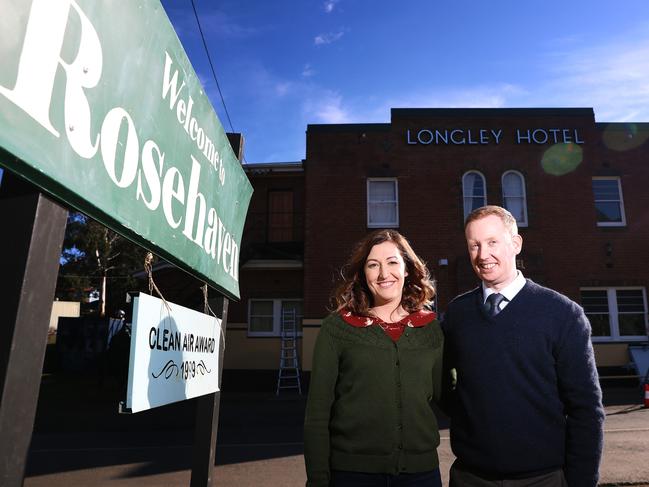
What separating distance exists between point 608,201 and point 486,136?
4.82m

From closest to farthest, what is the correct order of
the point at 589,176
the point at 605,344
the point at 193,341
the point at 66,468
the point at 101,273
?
the point at 193,341
the point at 66,468
the point at 605,344
the point at 589,176
the point at 101,273

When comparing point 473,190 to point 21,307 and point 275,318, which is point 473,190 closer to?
point 275,318

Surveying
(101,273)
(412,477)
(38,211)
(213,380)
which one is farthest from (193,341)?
(101,273)

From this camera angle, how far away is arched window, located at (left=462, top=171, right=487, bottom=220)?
622 inches

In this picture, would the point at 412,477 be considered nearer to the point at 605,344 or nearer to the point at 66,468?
the point at 66,468

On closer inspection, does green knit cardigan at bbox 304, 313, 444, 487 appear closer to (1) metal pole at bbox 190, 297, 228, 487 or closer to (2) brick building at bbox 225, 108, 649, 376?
(1) metal pole at bbox 190, 297, 228, 487

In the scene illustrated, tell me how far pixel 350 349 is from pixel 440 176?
1454 centimetres

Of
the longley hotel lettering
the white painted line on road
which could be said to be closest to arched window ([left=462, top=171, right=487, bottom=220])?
the longley hotel lettering

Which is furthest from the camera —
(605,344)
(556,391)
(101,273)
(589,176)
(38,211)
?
(101,273)

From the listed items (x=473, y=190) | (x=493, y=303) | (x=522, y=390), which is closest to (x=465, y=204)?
(x=473, y=190)

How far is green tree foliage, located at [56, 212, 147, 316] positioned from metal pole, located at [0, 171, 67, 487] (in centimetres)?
2878

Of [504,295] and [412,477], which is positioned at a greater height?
[504,295]

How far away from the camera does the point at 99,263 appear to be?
28875 mm

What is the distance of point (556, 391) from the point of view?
80.8 inches
